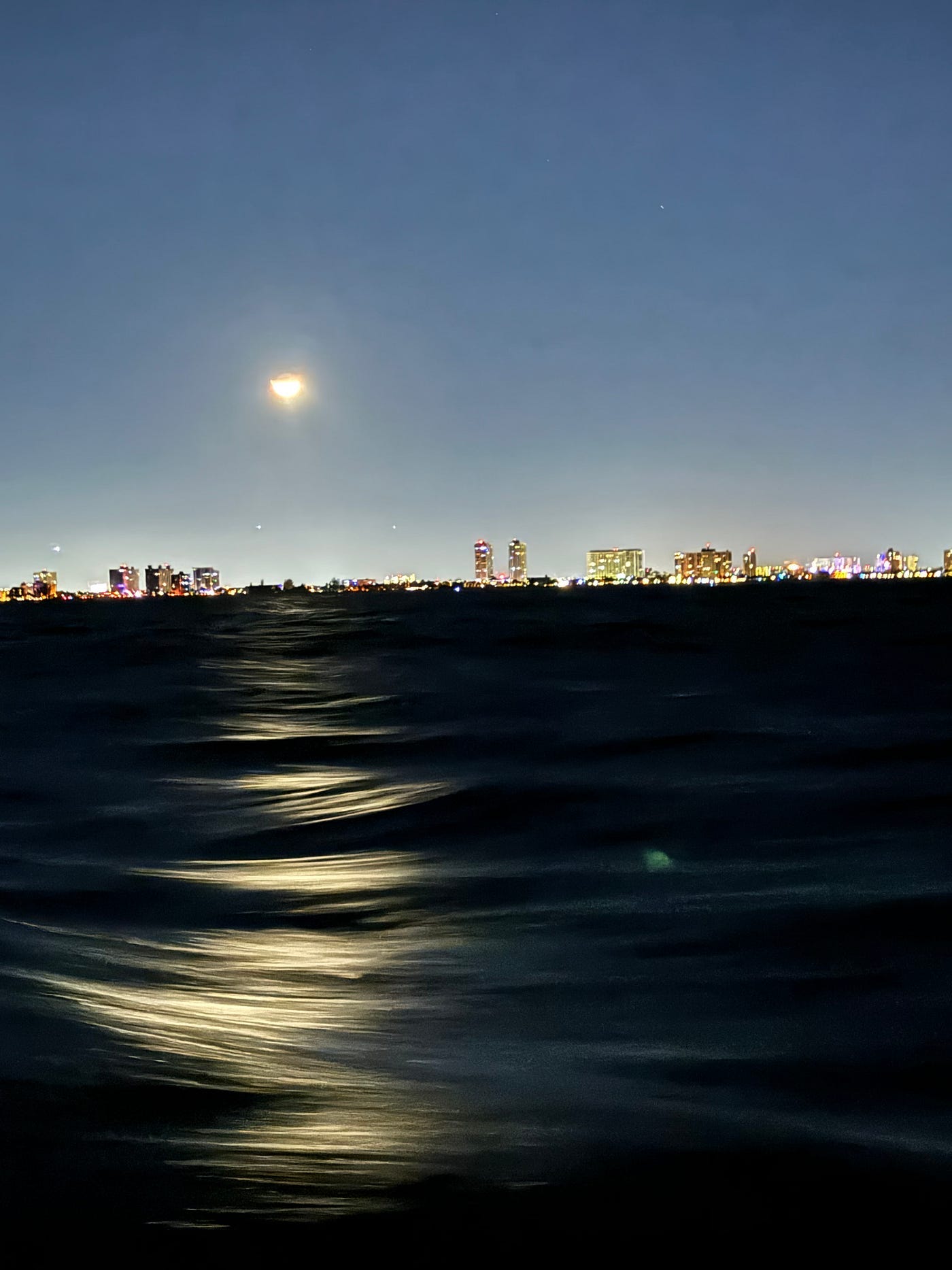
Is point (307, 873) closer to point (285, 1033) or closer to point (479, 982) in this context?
point (479, 982)

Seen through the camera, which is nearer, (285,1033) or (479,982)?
(285,1033)

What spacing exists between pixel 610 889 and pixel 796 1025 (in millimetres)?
2657

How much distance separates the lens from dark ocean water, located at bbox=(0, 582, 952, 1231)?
10.5 feet

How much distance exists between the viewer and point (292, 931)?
20.4 feet

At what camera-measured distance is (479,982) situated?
5.32m

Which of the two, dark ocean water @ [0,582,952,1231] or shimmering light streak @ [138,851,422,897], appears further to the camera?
shimmering light streak @ [138,851,422,897]

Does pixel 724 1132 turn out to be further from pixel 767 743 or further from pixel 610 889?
pixel 767 743

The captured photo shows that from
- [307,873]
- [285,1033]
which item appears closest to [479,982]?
[285,1033]

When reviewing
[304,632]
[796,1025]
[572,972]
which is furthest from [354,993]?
[304,632]

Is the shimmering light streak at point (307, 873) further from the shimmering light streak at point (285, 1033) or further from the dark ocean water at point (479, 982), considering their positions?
the shimmering light streak at point (285, 1033)

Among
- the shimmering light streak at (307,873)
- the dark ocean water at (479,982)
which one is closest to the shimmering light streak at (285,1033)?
the dark ocean water at (479,982)

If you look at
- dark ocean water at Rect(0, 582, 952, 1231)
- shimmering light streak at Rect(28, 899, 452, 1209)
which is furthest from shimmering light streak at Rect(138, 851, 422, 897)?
shimmering light streak at Rect(28, 899, 452, 1209)

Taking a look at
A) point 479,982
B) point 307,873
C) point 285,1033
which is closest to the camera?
point 285,1033

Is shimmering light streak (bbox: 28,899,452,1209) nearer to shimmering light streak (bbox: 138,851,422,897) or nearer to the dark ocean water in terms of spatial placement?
the dark ocean water
